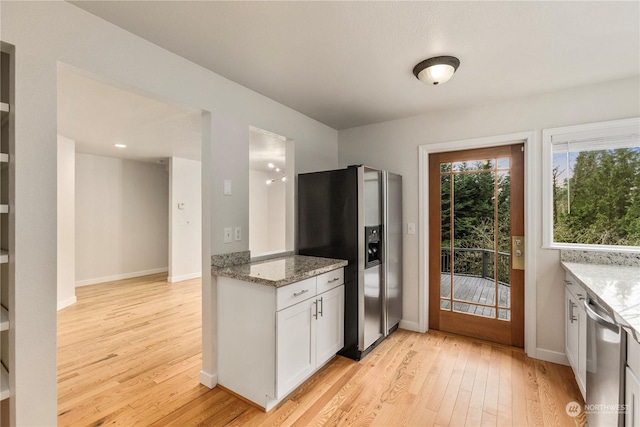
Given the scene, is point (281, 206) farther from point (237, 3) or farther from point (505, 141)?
point (237, 3)

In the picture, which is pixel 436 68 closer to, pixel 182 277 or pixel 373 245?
pixel 373 245

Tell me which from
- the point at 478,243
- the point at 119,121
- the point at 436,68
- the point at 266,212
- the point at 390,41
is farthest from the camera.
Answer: the point at 266,212

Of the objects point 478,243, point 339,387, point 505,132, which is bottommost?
point 339,387

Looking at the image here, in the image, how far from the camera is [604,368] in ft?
4.73

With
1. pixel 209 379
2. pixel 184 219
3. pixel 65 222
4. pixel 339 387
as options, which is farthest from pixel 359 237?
pixel 184 219

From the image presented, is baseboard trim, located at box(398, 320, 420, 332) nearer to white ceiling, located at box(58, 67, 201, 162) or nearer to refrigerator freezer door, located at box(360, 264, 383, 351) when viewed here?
refrigerator freezer door, located at box(360, 264, 383, 351)

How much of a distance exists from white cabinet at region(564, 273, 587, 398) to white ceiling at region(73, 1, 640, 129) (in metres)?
1.61

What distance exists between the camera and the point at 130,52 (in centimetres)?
176

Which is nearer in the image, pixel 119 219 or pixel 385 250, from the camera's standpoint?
pixel 385 250

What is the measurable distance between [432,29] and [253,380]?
8.32 feet

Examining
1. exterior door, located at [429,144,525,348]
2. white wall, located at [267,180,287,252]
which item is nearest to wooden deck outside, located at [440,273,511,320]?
exterior door, located at [429,144,525,348]

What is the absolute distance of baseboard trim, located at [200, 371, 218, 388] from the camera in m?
2.20

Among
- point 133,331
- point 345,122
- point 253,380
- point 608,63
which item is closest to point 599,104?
point 608,63

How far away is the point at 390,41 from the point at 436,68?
44 cm
